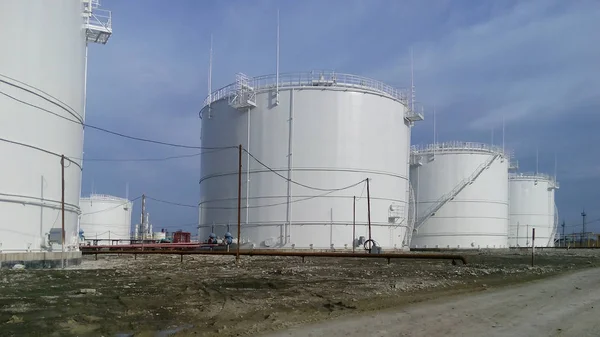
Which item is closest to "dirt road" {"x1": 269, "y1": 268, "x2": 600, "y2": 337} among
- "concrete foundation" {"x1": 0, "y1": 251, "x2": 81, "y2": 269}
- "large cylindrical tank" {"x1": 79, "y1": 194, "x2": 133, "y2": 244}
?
"concrete foundation" {"x1": 0, "y1": 251, "x2": 81, "y2": 269}

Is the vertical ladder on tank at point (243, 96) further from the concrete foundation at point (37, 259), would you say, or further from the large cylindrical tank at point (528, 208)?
the large cylindrical tank at point (528, 208)

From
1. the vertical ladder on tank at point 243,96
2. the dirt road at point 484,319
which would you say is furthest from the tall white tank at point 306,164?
the dirt road at point 484,319

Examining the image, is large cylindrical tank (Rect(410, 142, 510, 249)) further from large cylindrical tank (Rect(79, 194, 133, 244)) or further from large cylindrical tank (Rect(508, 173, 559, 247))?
large cylindrical tank (Rect(79, 194, 133, 244))

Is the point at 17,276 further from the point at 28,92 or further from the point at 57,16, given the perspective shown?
the point at 57,16

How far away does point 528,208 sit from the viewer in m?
70.2

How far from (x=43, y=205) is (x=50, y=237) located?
1.20 meters

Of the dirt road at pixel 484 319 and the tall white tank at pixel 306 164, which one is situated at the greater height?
the tall white tank at pixel 306 164

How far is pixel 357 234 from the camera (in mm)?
37125

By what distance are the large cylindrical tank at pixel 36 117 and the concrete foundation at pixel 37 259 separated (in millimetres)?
335

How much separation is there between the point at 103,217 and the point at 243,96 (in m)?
32.1

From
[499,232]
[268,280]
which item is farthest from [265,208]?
[499,232]

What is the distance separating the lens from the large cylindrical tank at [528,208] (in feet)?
229

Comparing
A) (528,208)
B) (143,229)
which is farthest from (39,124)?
(528,208)

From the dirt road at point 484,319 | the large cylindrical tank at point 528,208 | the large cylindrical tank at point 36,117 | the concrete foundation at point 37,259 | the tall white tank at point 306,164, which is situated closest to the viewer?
the dirt road at point 484,319
